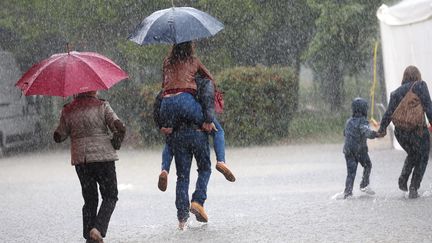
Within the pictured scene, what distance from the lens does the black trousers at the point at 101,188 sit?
7270 millimetres

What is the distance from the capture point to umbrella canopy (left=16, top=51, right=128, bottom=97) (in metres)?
7.03

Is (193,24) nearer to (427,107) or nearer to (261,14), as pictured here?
(427,107)

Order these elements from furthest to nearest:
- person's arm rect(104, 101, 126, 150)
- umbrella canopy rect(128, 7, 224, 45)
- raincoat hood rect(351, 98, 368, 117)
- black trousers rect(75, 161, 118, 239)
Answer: raincoat hood rect(351, 98, 368, 117) < umbrella canopy rect(128, 7, 224, 45) < black trousers rect(75, 161, 118, 239) < person's arm rect(104, 101, 126, 150)

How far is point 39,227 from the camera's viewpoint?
29.9ft

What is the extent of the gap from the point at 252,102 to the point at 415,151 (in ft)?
28.3

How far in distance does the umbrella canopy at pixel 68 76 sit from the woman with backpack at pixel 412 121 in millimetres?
3758

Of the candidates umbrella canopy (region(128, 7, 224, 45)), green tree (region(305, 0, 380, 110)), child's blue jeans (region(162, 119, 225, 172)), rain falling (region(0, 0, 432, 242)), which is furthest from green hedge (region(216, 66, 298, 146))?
umbrella canopy (region(128, 7, 224, 45))

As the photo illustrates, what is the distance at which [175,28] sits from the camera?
779 cm

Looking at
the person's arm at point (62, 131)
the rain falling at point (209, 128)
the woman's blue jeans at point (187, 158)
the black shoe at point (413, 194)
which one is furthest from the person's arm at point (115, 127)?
the black shoe at point (413, 194)

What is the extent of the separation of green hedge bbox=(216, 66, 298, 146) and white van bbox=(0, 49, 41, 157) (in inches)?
169

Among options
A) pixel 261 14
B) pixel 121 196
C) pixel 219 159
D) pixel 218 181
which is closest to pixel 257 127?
pixel 261 14

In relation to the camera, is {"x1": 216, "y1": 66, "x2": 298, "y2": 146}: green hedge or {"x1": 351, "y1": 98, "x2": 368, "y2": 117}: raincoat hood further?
{"x1": 216, "y1": 66, "x2": 298, "y2": 146}: green hedge

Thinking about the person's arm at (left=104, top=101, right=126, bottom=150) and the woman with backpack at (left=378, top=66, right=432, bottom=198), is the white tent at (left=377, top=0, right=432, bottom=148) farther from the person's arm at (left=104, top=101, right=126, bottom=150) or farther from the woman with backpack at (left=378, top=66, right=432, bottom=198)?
the person's arm at (left=104, top=101, right=126, bottom=150)

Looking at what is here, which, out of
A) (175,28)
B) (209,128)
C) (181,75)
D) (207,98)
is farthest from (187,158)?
(175,28)
